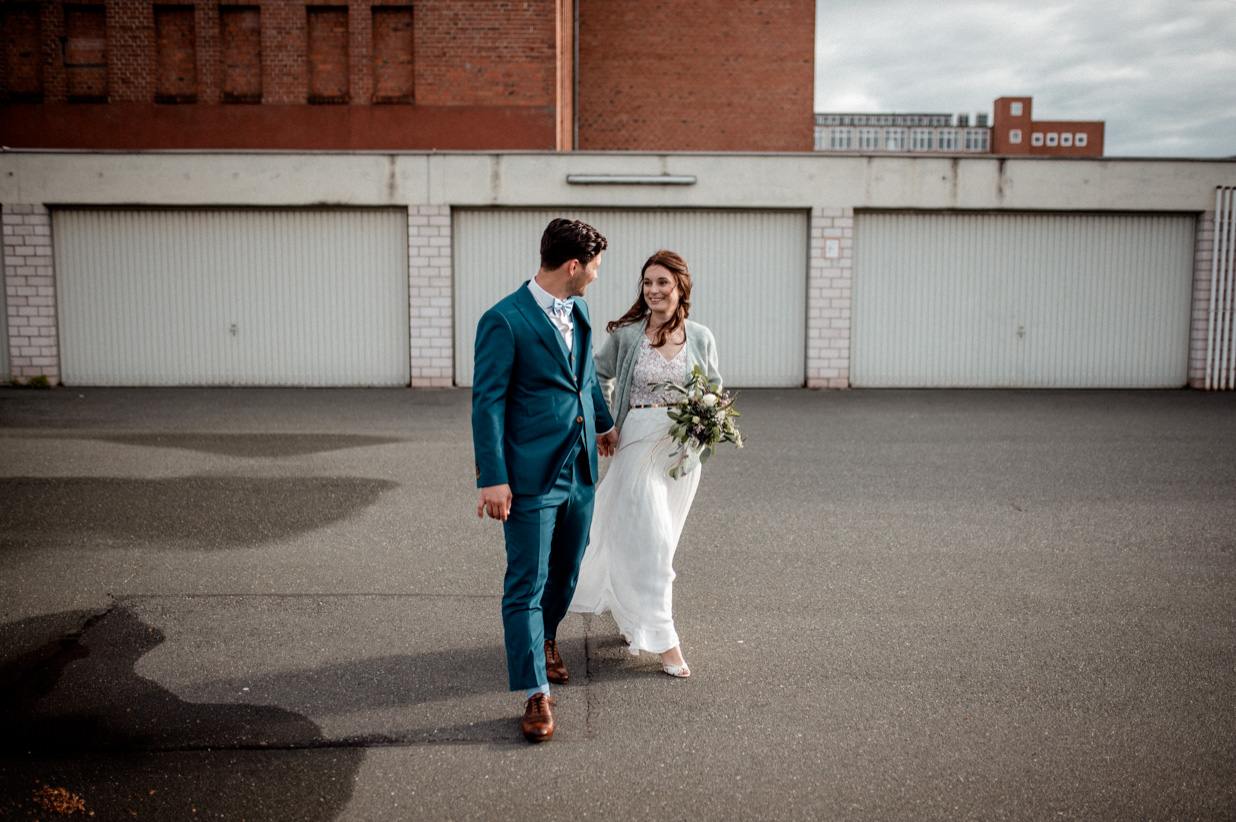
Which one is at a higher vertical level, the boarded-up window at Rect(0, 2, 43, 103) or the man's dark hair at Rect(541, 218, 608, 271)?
the boarded-up window at Rect(0, 2, 43, 103)

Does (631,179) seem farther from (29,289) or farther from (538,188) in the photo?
(29,289)

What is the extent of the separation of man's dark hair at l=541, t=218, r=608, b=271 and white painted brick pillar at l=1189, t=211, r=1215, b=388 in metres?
15.3

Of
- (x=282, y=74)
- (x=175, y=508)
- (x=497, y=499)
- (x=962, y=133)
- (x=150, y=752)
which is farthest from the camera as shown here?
(x=962, y=133)

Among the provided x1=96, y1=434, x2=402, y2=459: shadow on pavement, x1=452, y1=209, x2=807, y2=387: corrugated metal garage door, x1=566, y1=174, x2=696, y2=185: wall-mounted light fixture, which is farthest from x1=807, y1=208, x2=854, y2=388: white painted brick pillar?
x1=96, y1=434, x2=402, y2=459: shadow on pavement

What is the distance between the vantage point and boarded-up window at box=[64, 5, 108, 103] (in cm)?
1819

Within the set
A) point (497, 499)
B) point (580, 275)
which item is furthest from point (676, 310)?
point (497, 499)

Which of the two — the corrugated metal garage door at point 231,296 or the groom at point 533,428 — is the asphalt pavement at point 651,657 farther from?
the corrugated metal garage door at point 231,296

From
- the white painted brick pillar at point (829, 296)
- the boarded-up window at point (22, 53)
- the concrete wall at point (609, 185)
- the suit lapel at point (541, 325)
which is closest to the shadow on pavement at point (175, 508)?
the suit lapel at point (541, 325)

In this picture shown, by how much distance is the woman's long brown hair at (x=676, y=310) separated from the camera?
4.09m

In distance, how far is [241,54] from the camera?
1811cm

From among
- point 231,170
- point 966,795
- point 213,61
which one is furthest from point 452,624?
point 213,61

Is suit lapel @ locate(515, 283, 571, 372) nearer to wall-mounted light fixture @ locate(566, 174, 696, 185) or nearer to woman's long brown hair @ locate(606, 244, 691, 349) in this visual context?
woman's long brown hair @ locate(606, 244, 691, 349)

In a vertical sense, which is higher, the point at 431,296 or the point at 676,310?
the point at 431,296

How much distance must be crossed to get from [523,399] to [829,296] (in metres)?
12.3
